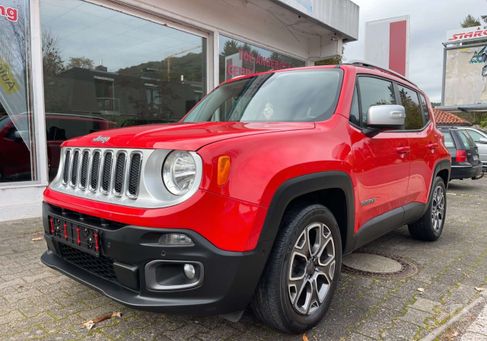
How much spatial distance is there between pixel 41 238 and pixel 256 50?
7.09 metres

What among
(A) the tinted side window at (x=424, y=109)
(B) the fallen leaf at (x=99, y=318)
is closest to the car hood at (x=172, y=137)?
(B) the fallen leaf at (x=99, y=318)

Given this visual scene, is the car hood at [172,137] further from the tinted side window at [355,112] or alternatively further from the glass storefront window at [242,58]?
the glass storefront window at [242,58]

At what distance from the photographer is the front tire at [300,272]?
2242 millimetres

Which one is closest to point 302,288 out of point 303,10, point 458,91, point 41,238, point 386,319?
point 386,319

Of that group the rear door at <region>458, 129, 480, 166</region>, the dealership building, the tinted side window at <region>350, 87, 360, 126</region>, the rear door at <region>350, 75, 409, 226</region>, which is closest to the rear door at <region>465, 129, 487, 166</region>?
the rear door at <region>458, 129, 480, 166</region>

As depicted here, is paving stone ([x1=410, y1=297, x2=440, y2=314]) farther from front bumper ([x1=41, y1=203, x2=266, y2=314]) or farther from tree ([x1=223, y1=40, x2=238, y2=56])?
tree ([x1=223, y1=40, x2=238, y2=56])

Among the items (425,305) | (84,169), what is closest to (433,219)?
(425,305)

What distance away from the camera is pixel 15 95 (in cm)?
564

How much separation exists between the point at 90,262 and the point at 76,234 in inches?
7.9

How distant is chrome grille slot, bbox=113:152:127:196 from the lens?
2.22m

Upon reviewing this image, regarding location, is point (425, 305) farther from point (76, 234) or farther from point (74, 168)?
point (74, 168)

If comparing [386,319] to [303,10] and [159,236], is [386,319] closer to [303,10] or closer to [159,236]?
[159,236]

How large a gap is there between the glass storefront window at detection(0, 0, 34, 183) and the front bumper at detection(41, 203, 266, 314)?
4.33m

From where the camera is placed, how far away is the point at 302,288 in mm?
2457
